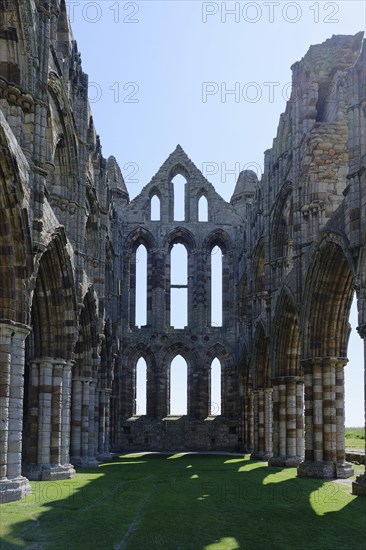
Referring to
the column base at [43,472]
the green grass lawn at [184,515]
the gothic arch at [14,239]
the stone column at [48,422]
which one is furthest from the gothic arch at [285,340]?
the gothic arch at [14,239]

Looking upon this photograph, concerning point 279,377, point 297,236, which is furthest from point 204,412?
point 297,236

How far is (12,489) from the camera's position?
1582 centimetres

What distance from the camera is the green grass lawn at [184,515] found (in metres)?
11.6

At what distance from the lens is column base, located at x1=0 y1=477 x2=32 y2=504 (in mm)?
15451

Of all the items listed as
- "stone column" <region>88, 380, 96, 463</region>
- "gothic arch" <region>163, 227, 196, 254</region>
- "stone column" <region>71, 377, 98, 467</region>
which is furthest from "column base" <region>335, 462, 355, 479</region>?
"gothic arch" <region>163, 227, 196, 254</region>

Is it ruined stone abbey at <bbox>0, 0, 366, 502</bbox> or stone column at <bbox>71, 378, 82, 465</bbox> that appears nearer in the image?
ruined stone abbey at <bbox>0, 0, 366, 502</bbox>

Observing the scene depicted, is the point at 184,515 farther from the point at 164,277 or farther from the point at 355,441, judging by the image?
the point at 355,441

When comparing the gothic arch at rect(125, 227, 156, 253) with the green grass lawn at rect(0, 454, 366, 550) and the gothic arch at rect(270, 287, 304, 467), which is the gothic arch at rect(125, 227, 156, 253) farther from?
the green grass lawn at rect(0, 454, 366, 550)

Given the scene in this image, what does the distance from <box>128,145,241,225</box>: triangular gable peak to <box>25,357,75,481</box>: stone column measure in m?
22.9

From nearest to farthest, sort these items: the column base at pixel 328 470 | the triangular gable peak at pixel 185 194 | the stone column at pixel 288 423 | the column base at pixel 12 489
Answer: the column base at pixel 12 489, the column base at pixel 328 470, the stone column at pixel 288 423, the triangular gable peak at pixel 185 194

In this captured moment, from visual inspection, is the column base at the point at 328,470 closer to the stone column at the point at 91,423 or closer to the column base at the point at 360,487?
the column base at the point at 360,487

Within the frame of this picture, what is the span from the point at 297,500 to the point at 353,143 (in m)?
9.34

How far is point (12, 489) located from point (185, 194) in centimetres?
3118

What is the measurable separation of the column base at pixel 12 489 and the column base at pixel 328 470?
10.2 meters
